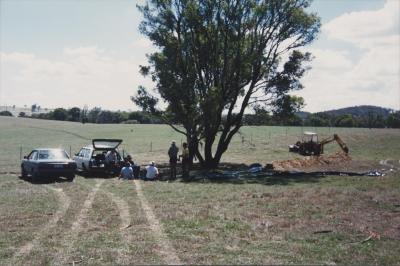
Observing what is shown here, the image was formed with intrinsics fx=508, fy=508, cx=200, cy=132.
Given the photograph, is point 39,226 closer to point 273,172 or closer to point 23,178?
point 23,178

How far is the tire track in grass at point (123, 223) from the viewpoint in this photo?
8992mm

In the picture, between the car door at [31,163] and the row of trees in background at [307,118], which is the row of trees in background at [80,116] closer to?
the row of trees in background at [307,118]

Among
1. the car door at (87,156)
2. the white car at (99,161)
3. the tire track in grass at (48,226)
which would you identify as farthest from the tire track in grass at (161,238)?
the car door at (87,156)

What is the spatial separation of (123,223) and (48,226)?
1769 mm

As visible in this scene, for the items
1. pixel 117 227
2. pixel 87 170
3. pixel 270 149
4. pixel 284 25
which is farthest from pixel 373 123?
pixel 117 227

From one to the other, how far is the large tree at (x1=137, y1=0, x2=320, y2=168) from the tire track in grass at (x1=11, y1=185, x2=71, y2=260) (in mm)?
15424

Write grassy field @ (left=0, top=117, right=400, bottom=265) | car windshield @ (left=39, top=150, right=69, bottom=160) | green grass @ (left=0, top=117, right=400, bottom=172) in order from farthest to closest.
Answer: green grass @ (left=0, top=117, right=400, bottom=172)
car windshield @ (left=39, top=150, right=69, bottom=160)
grassy field @ (left=0, top=117, right=400, bottom=265)

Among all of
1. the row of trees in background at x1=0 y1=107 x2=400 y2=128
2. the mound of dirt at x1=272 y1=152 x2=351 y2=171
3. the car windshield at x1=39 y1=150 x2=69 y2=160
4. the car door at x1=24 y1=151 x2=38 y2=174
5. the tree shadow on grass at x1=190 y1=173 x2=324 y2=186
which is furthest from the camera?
the row of trees in background at x1=0 y1=107 x2=400 y2=128

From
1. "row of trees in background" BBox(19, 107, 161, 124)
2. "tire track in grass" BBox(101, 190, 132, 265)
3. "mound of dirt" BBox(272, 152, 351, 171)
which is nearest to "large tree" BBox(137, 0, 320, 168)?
"mound of dirt" BBox(272, 152, 351, 171)

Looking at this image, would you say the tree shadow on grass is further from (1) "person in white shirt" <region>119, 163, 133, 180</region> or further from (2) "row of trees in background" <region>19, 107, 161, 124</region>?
(2) "row of trees in background" <region>19, 107, 161, 124</region>

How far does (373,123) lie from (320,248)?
5711 inches

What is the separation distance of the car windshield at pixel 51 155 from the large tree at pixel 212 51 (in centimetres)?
1018

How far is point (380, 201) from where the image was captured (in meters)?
15.0

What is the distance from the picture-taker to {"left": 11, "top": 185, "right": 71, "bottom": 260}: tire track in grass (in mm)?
9609
